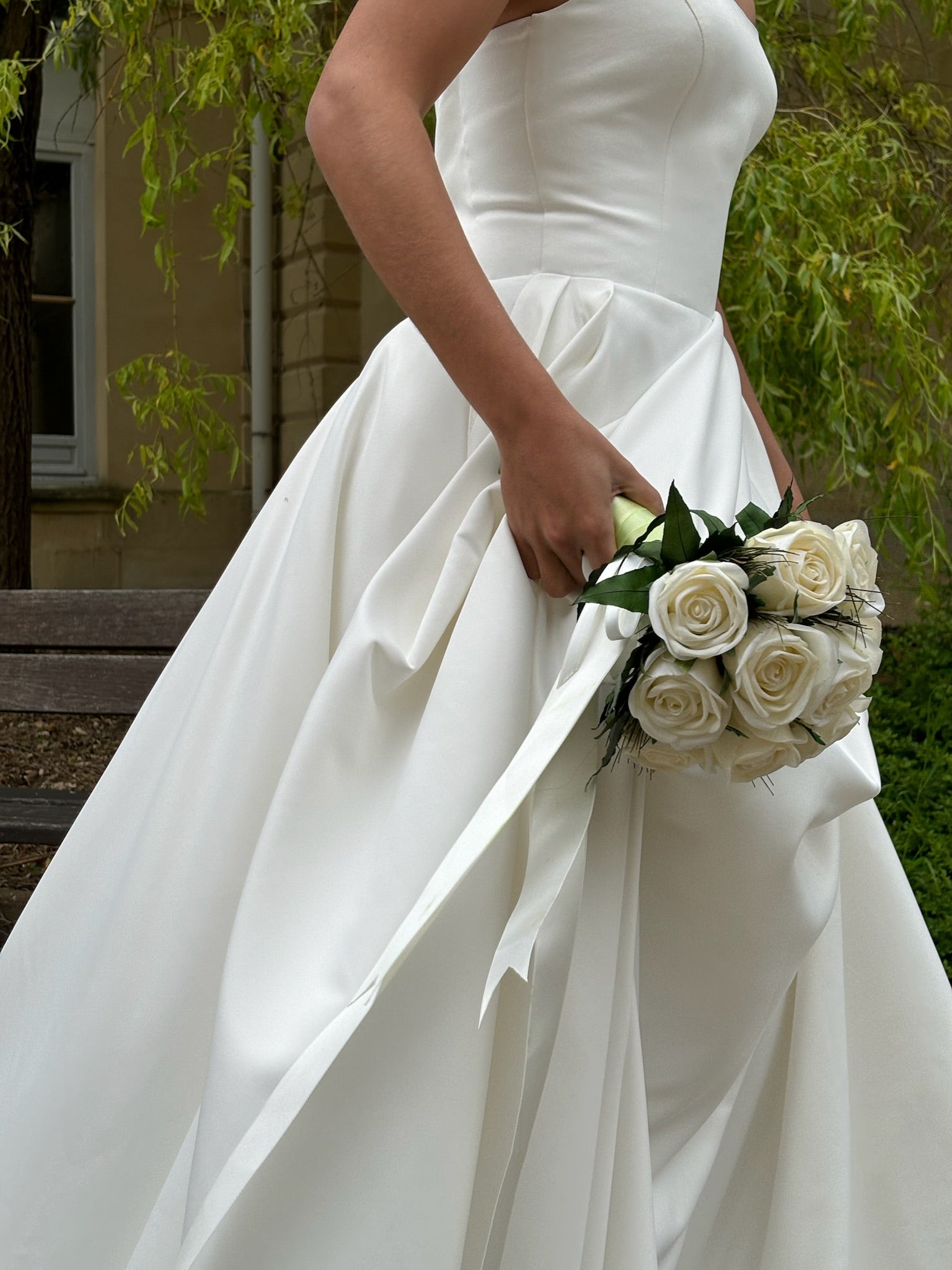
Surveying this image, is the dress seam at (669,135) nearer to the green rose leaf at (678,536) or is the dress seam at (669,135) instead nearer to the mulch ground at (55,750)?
the green rose leaf at (678,536)

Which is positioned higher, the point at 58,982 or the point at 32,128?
the point at 32,128

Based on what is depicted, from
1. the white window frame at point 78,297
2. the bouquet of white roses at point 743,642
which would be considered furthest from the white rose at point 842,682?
the white window frame at point 78,297

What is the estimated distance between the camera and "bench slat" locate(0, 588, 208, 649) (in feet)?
10.6

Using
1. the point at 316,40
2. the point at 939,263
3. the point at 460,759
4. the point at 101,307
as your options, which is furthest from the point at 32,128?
the point at 101,307

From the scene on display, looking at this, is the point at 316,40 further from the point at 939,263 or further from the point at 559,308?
the point at 559,308

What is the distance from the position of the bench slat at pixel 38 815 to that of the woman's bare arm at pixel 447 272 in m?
1.73

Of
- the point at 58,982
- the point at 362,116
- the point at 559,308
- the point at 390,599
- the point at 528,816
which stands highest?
the point at 362,116

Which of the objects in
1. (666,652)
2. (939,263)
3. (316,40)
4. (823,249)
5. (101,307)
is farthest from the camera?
(101,307)

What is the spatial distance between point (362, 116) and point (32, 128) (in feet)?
12.4

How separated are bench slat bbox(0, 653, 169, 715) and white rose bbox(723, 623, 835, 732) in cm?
233

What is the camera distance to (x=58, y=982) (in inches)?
57.4

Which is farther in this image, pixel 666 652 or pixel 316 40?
pixel 316 40

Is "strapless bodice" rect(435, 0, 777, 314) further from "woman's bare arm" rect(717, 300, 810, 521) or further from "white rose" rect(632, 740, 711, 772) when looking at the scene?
"white rose" rect(632, 740, 711, 772)

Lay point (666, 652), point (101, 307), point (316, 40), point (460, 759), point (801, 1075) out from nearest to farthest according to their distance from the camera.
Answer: point (666, 652), point (460, 759), point (801, 1075), point (316, 40), point (101, 307)
